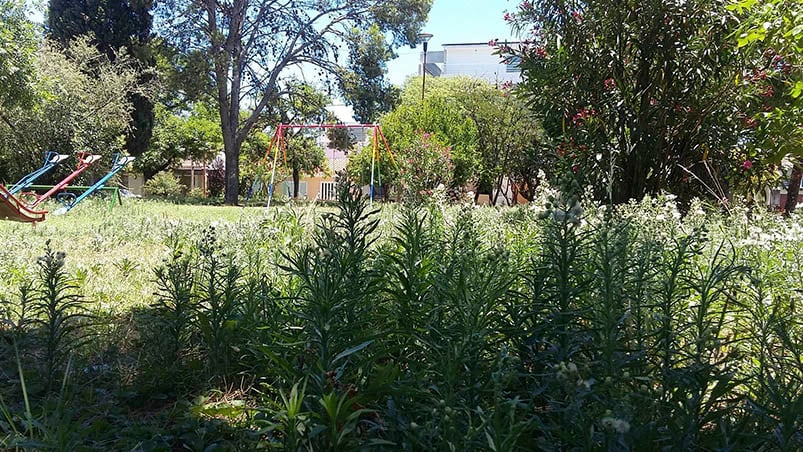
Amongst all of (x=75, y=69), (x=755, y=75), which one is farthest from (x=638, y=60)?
(x=75, y=69)

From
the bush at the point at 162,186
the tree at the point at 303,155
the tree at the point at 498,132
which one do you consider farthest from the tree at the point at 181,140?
the tree at the point at 498,132

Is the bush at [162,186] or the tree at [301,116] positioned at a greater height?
the tree at [301,116]

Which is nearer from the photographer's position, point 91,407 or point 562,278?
point 562,278

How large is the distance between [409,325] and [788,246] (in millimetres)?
2237

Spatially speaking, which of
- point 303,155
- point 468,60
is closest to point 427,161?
point 303,155

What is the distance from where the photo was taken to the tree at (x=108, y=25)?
68.3 ft

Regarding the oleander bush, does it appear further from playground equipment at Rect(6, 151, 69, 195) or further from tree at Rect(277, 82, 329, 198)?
tree at Rect(277, 82, 329, 198)

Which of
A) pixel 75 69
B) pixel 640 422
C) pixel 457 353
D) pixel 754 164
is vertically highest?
pixel 75 69

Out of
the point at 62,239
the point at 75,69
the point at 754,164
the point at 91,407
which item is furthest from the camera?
the point at 75,69

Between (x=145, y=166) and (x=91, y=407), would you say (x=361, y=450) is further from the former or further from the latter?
(x=145, y=166)

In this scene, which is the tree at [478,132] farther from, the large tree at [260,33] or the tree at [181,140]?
the tree at [181,140]

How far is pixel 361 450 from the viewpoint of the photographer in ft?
4.43

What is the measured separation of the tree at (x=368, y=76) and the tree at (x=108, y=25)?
7857 mm

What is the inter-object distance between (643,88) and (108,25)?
21187 mm
